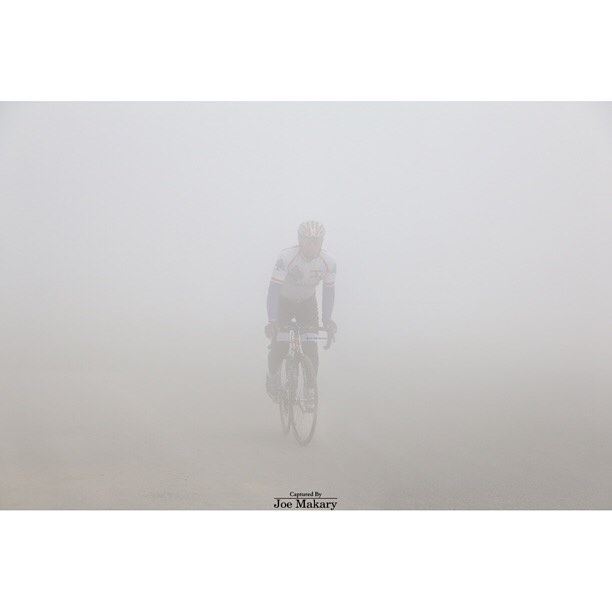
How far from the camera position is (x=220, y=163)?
467 centimetres

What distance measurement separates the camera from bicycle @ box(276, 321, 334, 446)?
4656 mm

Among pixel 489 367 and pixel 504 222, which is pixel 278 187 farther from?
pixel 489 367

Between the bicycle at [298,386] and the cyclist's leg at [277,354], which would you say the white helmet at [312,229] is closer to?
the cyclist's leg at [277,354]

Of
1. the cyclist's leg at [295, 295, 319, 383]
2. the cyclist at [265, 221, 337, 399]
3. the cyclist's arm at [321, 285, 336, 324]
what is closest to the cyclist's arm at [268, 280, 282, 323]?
the cyclist at [265, 221, 337, 399]

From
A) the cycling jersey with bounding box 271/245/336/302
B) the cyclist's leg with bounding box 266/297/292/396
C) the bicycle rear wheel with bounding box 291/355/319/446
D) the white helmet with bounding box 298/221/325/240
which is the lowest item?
the bicycle rear wheel with bounding box 291/355/319/446

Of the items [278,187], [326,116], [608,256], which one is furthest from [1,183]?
[608,256]

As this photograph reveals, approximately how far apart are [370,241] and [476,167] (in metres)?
0.74

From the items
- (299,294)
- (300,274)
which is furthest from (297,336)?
(300,274)

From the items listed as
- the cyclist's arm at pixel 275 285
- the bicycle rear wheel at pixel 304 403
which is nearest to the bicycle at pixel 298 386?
the bicycle rear wheel at pixel 304 403

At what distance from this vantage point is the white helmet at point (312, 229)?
15.3ft

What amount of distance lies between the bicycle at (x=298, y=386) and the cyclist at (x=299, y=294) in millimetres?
26

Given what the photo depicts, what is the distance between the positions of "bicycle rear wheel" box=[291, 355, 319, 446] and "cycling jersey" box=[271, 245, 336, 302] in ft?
1.27

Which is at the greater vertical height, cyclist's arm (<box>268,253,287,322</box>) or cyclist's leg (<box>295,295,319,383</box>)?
cyclist's arm (<box>268,253,287,322</box>)

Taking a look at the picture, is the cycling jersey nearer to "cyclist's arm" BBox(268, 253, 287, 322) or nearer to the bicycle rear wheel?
"cyclist's arm" BBox(268, 253, 287, 322)
